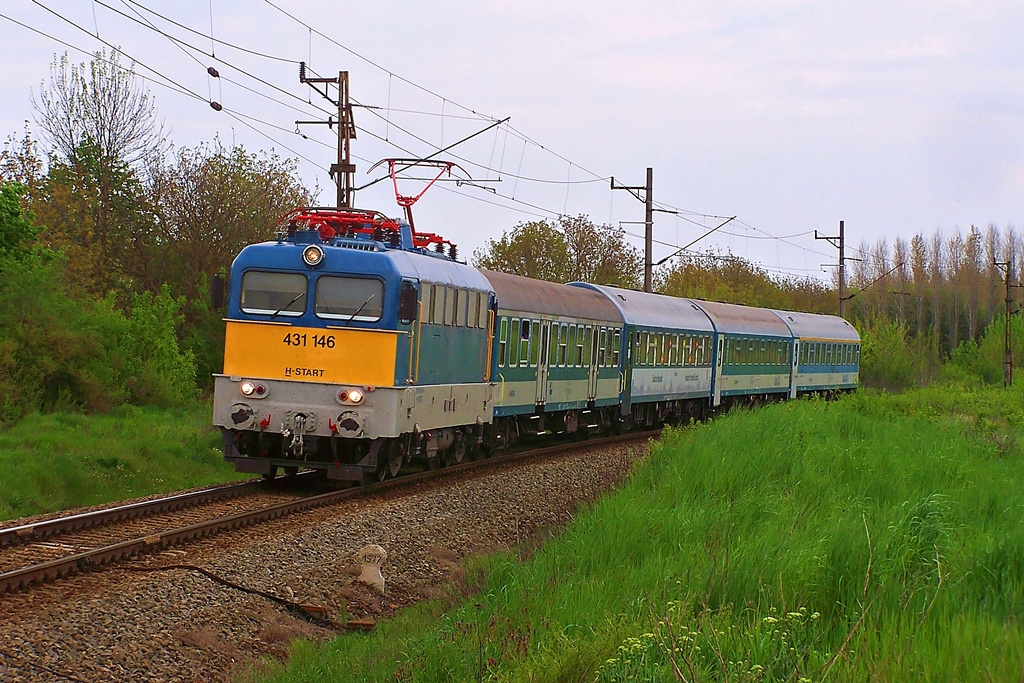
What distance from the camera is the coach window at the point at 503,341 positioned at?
20.0 m

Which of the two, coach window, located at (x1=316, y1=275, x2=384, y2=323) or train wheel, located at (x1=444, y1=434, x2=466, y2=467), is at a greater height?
coach window, located at (x1=316, y1=275, x2=384, y2=323)

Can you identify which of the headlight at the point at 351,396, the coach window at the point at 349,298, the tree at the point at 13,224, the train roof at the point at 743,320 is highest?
the tree at the point at 13,224

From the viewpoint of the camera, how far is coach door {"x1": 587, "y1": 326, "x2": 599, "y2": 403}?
24828 millimetres

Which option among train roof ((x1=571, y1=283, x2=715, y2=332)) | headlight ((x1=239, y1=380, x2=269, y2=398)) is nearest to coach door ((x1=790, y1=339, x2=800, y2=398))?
train roof ((x1=571, y1=283, x2=715, y2=332))

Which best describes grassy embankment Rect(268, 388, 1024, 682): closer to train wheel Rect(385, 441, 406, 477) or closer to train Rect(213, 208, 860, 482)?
train wheel Rect(385, 441, 406, 477)

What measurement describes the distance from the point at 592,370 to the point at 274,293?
35.5 ft

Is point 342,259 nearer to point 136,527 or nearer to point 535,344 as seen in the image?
point 136,527

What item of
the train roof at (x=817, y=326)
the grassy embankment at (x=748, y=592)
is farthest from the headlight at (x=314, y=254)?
the train roof at (x=817, y=326)

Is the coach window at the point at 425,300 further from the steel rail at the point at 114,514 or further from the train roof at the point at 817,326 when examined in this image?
the train roof at the point at 817,326

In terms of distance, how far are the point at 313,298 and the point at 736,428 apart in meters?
8.57

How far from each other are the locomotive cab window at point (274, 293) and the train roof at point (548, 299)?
5.16 metres

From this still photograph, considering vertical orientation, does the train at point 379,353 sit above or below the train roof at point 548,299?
below

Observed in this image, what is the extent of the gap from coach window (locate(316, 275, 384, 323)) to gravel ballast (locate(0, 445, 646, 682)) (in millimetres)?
2281

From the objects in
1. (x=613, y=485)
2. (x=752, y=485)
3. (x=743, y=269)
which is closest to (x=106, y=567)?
(x=752, y=485)
